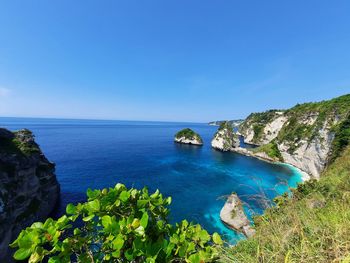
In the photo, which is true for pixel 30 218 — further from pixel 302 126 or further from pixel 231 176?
pixel 302 126

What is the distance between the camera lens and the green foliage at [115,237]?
2.04 m

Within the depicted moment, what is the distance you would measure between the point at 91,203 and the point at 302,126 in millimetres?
74253

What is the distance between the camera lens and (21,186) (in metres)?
20.7

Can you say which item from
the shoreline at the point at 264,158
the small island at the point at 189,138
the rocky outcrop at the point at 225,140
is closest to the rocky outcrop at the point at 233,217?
the shoreline at the point at 264,158

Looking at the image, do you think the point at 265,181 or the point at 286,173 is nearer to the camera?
the point at 265,181

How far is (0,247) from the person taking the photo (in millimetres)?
15867

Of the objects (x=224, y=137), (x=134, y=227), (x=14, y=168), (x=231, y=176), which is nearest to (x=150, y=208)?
(x=134, y=227)

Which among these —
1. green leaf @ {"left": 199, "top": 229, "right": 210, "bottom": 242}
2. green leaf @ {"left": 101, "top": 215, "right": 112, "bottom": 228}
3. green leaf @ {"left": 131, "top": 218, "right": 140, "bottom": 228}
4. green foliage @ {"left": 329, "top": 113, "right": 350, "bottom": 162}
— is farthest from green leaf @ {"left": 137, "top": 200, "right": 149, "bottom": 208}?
green foliage @ {"left": 329, "top": 113, "right": 350, "bottom": 162}

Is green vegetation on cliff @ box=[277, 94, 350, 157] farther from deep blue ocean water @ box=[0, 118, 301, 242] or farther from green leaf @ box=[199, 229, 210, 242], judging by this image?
green leaf @ box=[199, 229, 210, 242]

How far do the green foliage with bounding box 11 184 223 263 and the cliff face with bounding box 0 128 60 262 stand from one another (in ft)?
69.8

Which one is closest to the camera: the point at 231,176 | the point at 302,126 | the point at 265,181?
the point at 265,181

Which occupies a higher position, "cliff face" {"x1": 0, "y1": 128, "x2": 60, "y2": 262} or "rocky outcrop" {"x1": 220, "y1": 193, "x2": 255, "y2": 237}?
"cliff face" {"x1": 0, "y1": 128, "x2": 60, "y2": 262}

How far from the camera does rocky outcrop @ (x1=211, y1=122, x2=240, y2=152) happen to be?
3231 inches

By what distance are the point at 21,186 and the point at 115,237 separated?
2565 centimetres
